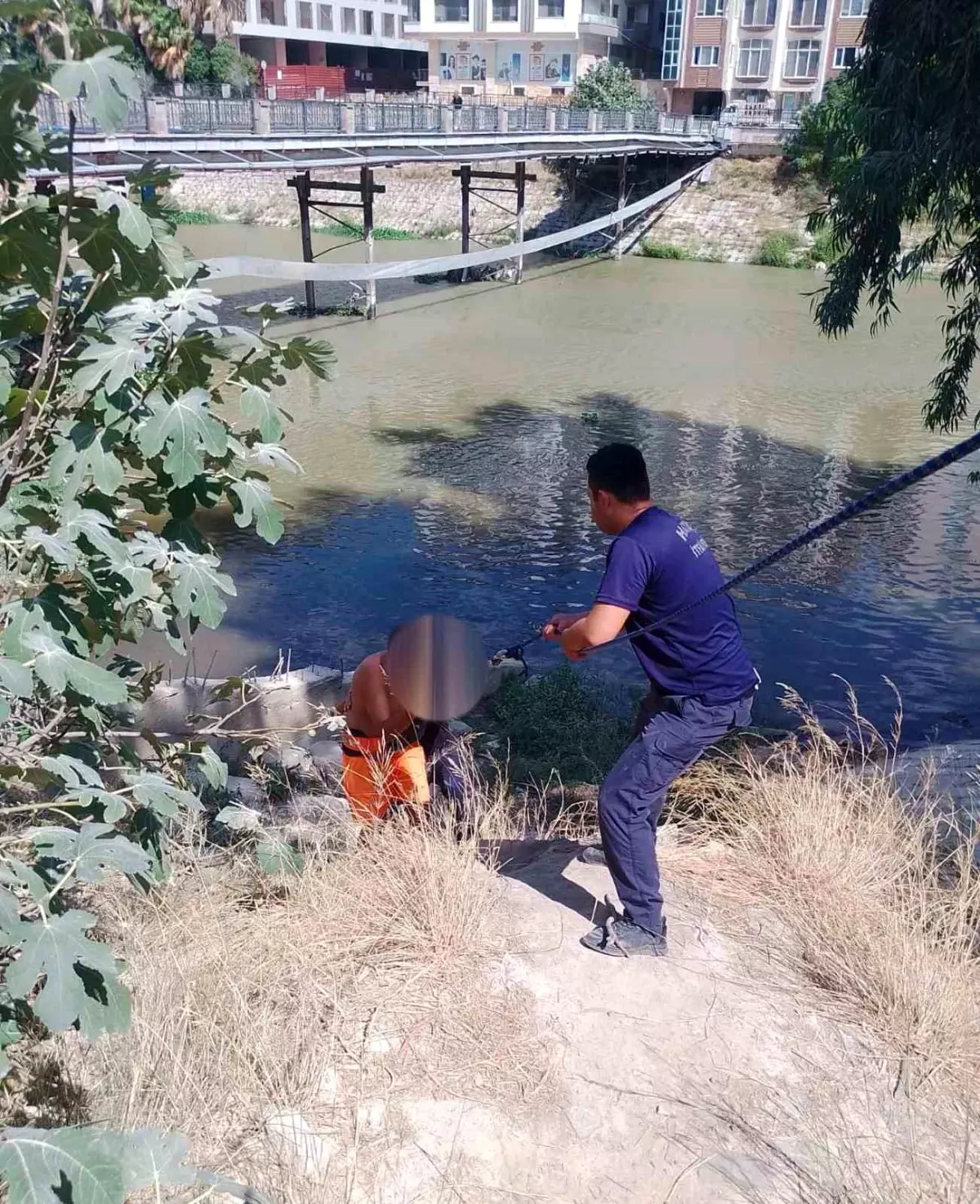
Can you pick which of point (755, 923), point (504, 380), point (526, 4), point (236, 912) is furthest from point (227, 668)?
point (526, 4)

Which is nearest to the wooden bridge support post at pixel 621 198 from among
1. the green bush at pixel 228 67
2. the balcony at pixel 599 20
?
the green bush at pixel 228 67

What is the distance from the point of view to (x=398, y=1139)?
8.00 ft

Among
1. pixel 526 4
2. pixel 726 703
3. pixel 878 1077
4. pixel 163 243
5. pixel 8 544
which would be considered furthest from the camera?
pixel 526 4


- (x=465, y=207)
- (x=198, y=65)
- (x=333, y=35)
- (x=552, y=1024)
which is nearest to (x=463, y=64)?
(x=333, y=35)

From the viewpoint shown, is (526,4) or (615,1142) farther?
(526,4)

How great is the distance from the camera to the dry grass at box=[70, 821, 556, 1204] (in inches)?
93.0

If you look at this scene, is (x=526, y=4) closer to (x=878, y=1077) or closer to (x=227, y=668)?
(x=227, y=668)

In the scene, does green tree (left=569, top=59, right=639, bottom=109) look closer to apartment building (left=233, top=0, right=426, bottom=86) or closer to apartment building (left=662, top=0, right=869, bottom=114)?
apartment building (left=662, top=0, right=869, bottom=114)

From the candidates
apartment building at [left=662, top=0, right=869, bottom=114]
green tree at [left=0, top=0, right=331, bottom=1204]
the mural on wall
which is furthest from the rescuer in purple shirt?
the mural on wall

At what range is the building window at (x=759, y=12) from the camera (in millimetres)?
43469

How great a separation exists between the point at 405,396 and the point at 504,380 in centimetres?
215

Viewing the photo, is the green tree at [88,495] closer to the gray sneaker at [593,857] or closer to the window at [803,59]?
the gray sneaker at [593,857]

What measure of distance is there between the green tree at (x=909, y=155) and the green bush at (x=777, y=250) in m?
23.3

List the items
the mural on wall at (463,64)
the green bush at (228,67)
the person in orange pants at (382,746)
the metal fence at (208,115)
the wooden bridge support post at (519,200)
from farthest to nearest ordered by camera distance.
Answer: the mural on wall at (463,64), the green bush at (228,67), the wooden bridge support post at (519,200), the metal fence at (208,115), the person in orange pants at (382,746)
